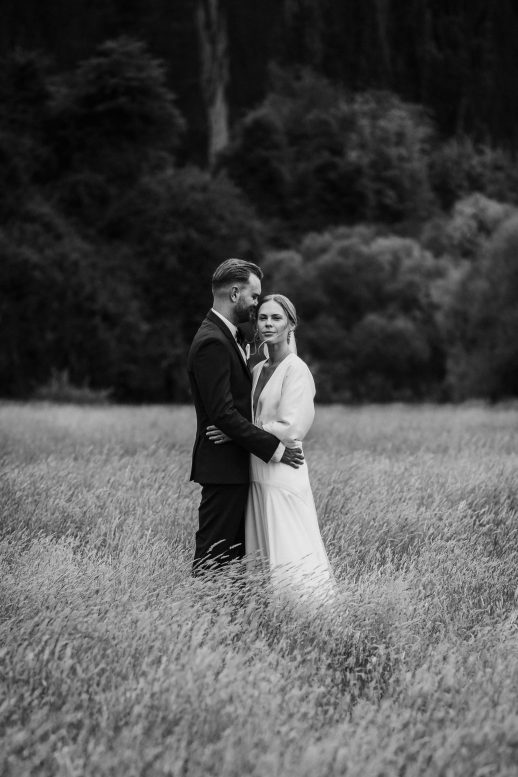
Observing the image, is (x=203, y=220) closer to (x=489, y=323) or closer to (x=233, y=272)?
(x=489, y=323)

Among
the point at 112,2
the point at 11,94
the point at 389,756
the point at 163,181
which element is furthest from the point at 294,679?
the point at 112,2

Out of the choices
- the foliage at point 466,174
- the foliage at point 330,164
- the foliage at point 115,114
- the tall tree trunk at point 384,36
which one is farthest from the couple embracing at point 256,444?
the tall tree trunk at point 384,36

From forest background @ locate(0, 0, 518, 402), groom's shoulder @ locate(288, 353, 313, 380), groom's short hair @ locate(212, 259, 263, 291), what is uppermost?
forest background @ locate(0, 0, 518, 402)

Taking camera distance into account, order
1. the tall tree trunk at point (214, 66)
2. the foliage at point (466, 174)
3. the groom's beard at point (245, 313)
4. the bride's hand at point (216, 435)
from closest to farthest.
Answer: the bride's hand at point (216, 435) < the groom's beard at point (245, 313) < the tall tree trunk at point (214, 66) < the foliage at point (466, 174)

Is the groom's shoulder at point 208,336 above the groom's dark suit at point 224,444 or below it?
above

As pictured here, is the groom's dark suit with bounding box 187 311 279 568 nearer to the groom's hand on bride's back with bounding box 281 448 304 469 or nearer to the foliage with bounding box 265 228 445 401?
the groom's hand on bride's back with bounding box 281 448 304 469

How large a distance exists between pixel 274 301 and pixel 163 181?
27.3 meters

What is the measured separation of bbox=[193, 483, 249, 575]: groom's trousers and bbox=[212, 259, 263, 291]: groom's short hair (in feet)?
3.41

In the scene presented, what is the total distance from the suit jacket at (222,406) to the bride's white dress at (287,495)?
10 cm

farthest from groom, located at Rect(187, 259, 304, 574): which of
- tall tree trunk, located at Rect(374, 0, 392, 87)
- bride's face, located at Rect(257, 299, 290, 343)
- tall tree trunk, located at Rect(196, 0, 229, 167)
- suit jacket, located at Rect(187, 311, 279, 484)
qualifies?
tall tree trunk, located at Rect(374, 0, 392, 87)

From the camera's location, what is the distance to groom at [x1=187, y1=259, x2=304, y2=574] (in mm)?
4211

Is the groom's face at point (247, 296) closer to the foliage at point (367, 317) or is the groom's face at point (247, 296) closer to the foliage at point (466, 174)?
the foliage at point (367, 317)

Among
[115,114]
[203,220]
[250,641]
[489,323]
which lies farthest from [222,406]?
[115,114]

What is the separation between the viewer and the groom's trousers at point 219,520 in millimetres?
4395
